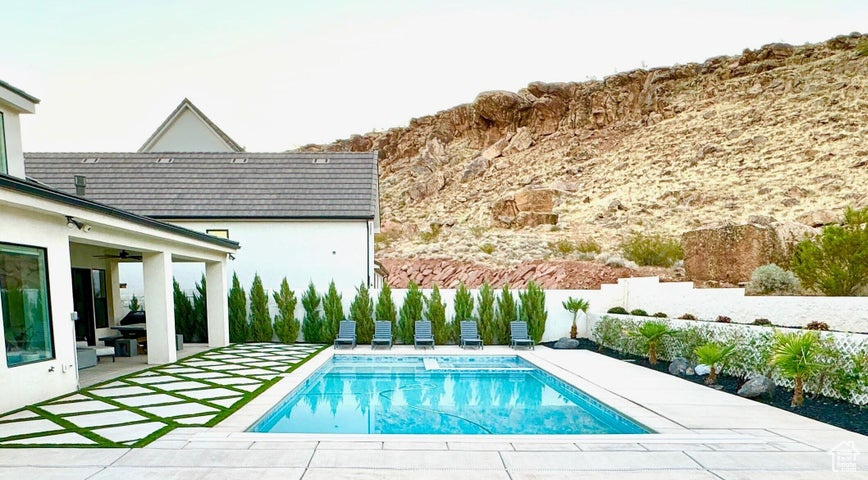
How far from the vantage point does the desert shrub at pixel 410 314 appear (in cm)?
1505

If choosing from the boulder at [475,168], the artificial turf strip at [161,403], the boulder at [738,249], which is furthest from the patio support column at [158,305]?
the boulder at [475,168]

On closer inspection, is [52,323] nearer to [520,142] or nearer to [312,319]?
[312,319]

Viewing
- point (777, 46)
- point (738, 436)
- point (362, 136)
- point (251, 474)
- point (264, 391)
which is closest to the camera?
point (251, 474)

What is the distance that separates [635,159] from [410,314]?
29.9 m

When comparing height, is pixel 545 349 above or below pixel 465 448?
below

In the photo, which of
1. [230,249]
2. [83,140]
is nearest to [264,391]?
[230,249]

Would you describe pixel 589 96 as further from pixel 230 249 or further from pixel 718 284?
pixel 230 249

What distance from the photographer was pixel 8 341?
6.77m

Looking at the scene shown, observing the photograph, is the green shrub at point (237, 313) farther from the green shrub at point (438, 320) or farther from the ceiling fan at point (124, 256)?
the green shrub at point (438, 320)

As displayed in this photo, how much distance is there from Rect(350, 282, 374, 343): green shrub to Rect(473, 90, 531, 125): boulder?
42.3 m

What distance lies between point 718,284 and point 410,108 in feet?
177

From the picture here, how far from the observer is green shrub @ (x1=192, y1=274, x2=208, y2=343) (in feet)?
49.4

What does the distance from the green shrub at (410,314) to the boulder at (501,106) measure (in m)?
41.9

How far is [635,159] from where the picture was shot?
125 feet
